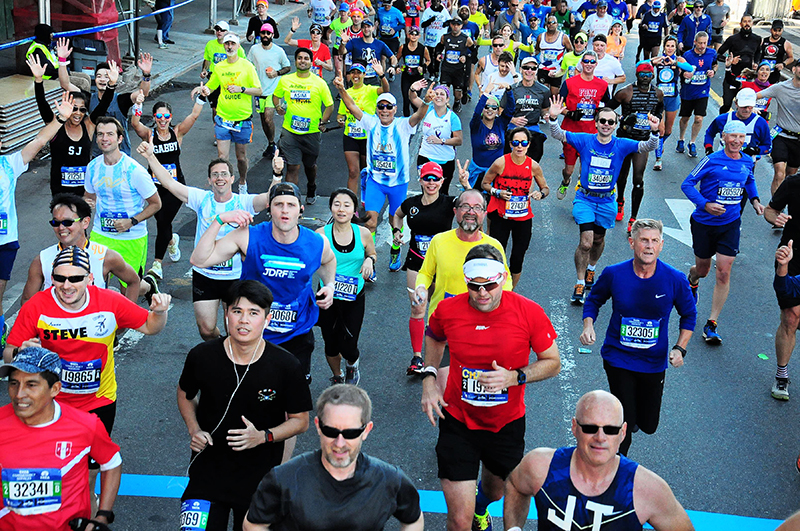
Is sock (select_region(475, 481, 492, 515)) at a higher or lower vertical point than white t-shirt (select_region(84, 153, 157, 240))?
lower

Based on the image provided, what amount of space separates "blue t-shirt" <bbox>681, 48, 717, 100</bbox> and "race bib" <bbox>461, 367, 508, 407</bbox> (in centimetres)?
1160

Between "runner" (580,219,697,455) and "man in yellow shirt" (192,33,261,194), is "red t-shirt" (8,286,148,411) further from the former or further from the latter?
"man in yellow shirt" (192,33,261,194)

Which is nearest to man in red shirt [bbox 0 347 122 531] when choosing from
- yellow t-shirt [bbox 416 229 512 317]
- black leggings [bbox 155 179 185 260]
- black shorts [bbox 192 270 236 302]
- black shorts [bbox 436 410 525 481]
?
black shorts [bbox 436 410 525 481]

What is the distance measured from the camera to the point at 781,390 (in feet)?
25.7

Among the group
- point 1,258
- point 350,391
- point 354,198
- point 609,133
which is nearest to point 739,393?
point 609,133

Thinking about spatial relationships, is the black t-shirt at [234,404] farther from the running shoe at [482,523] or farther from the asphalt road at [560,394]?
the running shoe at [482,523]

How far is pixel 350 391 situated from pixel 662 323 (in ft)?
10.5

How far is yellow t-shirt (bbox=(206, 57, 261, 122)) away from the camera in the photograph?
12.6 m

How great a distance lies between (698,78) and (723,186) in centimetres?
726

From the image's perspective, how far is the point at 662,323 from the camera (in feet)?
20.8

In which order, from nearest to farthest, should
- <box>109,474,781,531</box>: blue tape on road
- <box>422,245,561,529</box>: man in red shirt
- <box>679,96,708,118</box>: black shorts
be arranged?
<box>422,245,561,529</box>: man in red shirt, <box>109,474,781,531</box>: blue tape on road, <box>679,96,708,118</box>: black shorts

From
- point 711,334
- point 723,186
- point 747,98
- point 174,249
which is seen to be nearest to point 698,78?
point 747,98

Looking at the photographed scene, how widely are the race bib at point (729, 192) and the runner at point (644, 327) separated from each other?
273 centimetres

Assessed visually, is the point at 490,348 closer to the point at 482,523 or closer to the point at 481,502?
the point at 481,502
